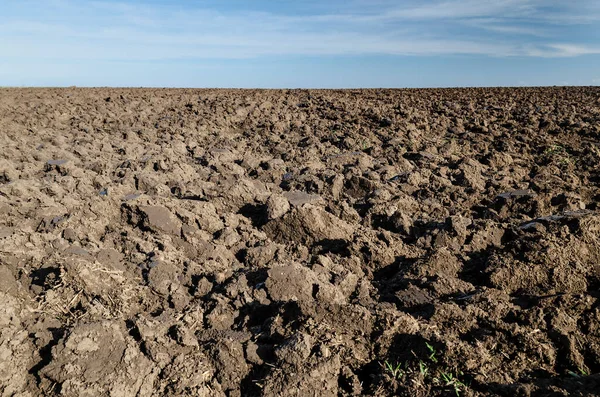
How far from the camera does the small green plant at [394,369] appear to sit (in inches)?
88.0

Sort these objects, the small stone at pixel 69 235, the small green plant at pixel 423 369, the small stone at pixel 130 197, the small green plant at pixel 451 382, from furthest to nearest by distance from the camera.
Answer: the small stone at pixel 130 197 → the small stone at pixel 69 235 → the small green plant at pixel 423 369 → the small green plant at pixel 451 382

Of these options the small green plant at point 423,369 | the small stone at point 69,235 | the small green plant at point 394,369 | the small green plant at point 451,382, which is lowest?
the small green plant at point 394,369

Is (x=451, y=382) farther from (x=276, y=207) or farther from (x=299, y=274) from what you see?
(x=276, y=207)

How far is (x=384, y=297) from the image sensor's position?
292cm

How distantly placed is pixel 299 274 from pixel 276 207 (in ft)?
3.52

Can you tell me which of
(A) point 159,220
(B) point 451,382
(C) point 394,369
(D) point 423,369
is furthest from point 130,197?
(B) point 451,382

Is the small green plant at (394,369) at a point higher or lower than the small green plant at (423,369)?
lower

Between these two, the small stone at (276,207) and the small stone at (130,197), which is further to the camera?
the small stone at (130,197)

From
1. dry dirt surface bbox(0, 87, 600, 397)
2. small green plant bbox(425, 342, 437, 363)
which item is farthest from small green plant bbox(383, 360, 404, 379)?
small green plant bbox(425, 342, 437, 363)

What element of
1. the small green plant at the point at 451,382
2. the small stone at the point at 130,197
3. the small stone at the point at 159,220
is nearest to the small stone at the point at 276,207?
the small stone at the point at 159,220

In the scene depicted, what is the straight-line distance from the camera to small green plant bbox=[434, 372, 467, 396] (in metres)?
2.11

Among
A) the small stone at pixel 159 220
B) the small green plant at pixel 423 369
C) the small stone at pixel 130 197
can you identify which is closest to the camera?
the small green plant at pixel 423 369

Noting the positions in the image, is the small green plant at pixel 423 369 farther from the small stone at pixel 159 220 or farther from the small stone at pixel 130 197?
the small stone at pixel 130 197

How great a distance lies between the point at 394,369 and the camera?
2.28 metres
